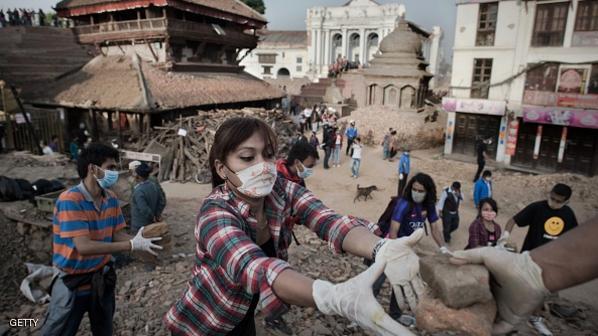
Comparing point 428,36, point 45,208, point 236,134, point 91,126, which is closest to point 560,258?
point 236,134

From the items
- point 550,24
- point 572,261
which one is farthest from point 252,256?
point 550,24

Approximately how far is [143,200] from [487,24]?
1893 centimetres

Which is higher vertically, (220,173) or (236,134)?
(236,134)

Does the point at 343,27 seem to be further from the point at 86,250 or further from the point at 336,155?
the point at 86,250

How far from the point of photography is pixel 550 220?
486 centimetres

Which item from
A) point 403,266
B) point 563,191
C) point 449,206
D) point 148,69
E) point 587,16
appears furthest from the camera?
point 148,69

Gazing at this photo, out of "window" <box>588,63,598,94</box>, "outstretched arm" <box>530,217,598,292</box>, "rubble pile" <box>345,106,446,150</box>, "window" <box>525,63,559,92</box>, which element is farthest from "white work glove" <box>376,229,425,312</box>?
"rubble pile" <box>345,106,446,150</box>

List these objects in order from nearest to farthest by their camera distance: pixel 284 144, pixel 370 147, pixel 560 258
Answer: pixel 560 258 < pixel 284 144 < pixel 370 147

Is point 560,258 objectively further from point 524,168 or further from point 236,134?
point 524,168

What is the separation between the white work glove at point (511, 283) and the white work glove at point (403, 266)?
23cm

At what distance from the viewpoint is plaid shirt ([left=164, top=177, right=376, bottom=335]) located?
1726 mm

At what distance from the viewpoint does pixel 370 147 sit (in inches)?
865

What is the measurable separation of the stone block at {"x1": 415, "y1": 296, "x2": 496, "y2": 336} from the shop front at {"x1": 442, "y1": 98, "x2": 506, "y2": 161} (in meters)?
19.0

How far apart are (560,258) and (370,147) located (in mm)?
20518
